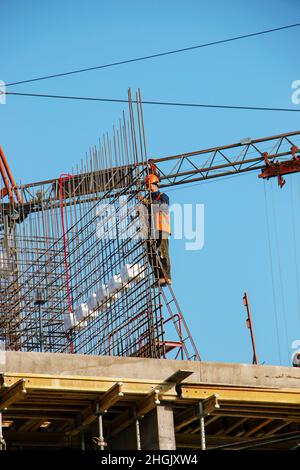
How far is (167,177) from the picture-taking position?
2662 inches

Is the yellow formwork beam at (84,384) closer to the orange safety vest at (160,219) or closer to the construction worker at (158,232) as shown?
the construction worker at (158,232)

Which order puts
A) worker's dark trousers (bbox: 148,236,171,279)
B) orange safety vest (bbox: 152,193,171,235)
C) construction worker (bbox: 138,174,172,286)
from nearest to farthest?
worker's dark trousers (bbox: 148,236,171,279) → construction worker (bbox: 138,174,172,286) → orange safety vest (bbox: 152,193,171,235)

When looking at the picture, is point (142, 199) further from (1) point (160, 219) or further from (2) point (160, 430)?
(2) point (160, 430)

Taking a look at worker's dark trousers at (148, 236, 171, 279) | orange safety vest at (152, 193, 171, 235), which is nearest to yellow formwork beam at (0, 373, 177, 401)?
worker's dark trousers at (148, 236, 171, 279)

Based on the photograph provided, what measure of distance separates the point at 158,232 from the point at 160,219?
469 mm

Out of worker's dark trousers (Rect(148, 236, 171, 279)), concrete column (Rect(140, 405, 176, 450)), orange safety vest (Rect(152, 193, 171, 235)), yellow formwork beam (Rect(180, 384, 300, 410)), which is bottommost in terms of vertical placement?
concrete column (Rect(140, 405, 176, 450))

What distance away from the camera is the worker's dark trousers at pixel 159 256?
3987 centimetres

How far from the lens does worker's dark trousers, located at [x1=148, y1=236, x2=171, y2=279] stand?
39866mm

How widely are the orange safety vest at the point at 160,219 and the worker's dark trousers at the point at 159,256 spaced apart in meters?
0.34

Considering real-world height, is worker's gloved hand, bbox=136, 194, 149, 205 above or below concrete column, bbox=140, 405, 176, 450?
above

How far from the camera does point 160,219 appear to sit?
42.8 meters

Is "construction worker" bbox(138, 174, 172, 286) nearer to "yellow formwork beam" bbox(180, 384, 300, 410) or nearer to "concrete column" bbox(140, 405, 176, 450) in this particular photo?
"yellow formwork beam" bbox(180, 384, 300, 410)
